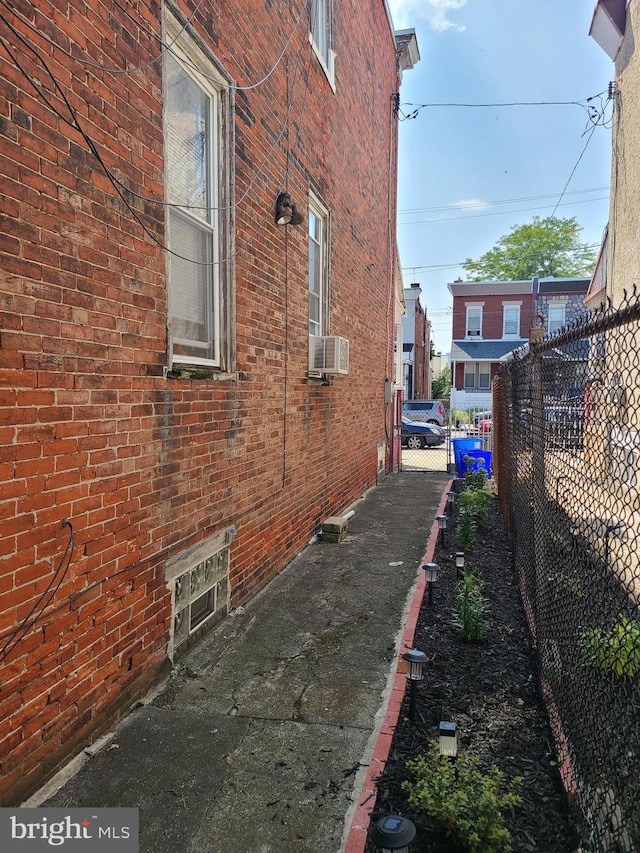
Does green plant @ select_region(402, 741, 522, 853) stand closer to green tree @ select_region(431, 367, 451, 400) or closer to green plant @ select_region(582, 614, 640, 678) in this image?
green plant @ select_region(582, 614, 640, 678)

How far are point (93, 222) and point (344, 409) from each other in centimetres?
554

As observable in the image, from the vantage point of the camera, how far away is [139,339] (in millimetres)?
2883

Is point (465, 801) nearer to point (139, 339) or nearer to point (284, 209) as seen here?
point (139, 339)

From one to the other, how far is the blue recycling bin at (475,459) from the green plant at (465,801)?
8793 millimetres

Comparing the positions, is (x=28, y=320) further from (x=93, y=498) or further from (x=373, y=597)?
(x=373, y=597)

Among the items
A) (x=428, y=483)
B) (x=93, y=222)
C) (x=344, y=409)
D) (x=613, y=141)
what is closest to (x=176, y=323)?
(x=93, y=222)

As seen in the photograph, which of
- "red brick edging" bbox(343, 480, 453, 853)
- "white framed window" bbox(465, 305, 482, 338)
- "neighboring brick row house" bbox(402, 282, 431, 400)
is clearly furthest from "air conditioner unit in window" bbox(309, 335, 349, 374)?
"neighboring brick row house" bbox(402, 282, 431, 400)

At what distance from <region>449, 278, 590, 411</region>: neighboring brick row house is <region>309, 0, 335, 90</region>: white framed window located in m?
25.5

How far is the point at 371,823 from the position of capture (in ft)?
7.07

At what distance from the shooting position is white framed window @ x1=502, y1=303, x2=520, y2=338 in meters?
32.1

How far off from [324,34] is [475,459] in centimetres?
757

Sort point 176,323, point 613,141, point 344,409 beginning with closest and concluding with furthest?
point 176,323 → point 344,409 → point 613,141

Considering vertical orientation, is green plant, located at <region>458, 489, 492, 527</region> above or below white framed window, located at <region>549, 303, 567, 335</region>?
below

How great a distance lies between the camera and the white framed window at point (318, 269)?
21.5 feet
